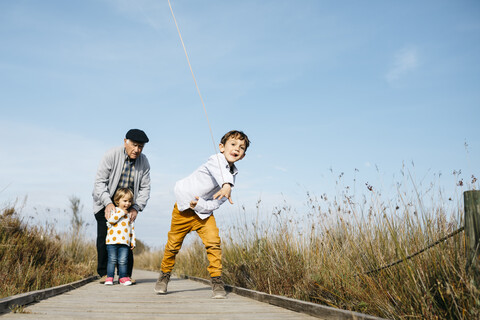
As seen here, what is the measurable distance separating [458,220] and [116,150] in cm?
500

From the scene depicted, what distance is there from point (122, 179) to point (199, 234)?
212 centimetres

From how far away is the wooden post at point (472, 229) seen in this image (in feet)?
8.83

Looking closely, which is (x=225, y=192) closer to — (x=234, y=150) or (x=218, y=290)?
(x=234, y=150)

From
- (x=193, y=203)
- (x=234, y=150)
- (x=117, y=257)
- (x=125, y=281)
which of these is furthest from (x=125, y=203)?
(x=234, y=150)

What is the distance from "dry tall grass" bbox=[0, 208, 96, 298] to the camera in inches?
220

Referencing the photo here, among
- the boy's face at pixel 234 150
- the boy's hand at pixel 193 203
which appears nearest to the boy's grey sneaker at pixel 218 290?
the boy's hand at pixel 193 203

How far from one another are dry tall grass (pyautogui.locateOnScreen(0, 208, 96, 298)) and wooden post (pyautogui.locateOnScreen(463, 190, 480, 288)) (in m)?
4.53

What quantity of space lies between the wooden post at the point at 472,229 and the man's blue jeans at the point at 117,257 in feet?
17.0

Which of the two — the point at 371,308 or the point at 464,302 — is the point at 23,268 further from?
the point at 464,302

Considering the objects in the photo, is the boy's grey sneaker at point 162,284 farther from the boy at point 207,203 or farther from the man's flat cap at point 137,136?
the man's flat cap at point 137,136

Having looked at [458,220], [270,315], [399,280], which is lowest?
[270,315]

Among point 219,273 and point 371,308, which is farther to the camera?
point 219,273

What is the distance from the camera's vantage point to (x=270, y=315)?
12.1 feet

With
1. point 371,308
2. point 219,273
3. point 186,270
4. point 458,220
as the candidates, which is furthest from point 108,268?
point 458,220
